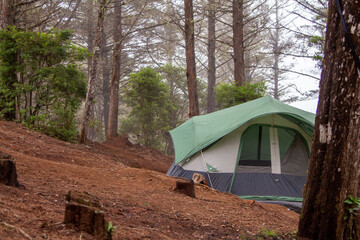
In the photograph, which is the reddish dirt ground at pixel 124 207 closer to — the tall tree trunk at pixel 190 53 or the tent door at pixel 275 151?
the tent door at pixel 275 151

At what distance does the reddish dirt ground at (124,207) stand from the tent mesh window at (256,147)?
133 centimetres

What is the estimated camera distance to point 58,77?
26.4 feet

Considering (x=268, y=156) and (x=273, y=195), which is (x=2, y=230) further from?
(x=268, y=156)

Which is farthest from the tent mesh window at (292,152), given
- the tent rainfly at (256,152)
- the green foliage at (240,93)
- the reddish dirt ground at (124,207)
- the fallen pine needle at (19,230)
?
the fallen pine needle at (19,230)

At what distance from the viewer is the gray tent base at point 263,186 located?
6.20 m

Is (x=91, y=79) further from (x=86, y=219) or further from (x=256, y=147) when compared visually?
(x=86, y=219)

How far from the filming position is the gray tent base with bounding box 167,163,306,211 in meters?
6.20

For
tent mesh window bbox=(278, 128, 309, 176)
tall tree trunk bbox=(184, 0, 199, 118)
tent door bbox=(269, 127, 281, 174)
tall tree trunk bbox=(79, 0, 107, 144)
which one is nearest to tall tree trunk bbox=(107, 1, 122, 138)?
tall tree trunk bbox=(184, 0, 199, 118)

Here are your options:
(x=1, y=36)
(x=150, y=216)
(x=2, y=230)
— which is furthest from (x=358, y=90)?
(x=1, y=36)

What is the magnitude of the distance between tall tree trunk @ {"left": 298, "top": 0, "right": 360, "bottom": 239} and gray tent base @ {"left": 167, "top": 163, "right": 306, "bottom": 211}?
3.38 m

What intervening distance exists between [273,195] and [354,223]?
3.60m

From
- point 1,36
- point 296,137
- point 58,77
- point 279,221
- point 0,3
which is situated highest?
point 0,3

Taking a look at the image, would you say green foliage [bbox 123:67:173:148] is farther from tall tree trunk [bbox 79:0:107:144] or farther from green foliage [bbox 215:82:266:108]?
tall tree trunk [bbox 79:0:107:144]

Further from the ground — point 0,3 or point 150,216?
point 0,3
